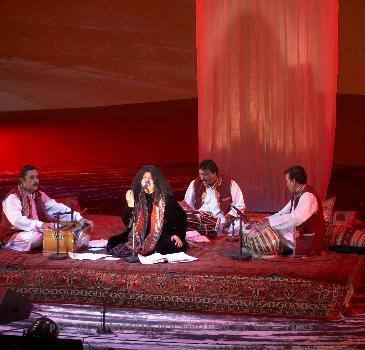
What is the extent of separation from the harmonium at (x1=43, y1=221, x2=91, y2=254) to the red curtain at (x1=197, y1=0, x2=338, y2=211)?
8.52 ft

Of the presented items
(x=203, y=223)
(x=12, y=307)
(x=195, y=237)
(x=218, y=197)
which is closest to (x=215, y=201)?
(x=218, y=197)

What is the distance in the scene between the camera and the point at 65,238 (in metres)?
7.43

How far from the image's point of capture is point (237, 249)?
7.69 metres

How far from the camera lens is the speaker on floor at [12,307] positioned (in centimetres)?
571

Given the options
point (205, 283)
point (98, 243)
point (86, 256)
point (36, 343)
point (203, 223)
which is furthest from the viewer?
point (203, 223)

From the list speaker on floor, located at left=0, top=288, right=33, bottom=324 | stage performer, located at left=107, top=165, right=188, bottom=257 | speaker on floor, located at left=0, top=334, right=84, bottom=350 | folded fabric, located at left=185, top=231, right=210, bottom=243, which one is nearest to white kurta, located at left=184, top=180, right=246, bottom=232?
folded fabric, located at left=185, top=231, right=210, bottom=243

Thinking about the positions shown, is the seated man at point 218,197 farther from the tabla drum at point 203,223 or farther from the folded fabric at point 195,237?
the folded fabric at point 195,237

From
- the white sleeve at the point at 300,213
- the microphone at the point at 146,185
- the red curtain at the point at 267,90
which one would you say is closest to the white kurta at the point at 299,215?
the white sleeve at the point at 300,213

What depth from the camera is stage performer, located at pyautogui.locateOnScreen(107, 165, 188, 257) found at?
7383 millimetres

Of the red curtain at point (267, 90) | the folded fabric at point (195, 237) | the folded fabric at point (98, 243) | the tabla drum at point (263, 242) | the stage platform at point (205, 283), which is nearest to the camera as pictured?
the stage platform at point (205, 283)

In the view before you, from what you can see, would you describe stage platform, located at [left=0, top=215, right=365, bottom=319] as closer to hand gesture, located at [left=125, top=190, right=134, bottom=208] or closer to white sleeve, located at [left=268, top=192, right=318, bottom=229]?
white sleeve, located at [left=268, top=192, right=318, bottom=229]

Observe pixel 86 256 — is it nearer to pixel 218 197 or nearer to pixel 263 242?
pixel 263 242

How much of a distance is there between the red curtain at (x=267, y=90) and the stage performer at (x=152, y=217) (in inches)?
90.9

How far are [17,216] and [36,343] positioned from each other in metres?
3.57
